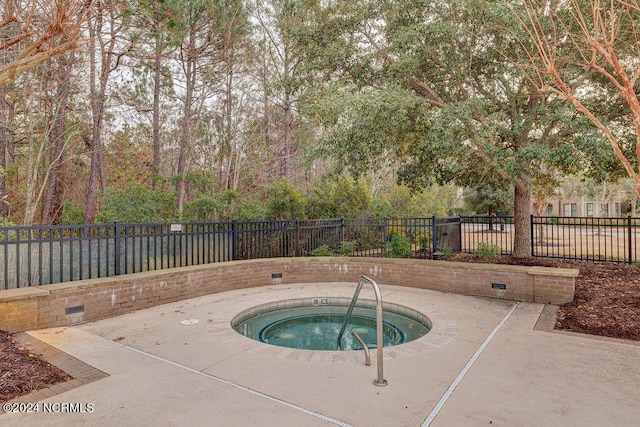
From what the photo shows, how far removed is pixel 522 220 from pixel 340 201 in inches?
203

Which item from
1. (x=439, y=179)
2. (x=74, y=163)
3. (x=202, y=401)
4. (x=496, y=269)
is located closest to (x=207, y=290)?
(x=202, y=401)

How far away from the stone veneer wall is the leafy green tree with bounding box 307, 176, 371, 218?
3638 mm

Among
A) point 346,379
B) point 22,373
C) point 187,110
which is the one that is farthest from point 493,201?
point 22,373

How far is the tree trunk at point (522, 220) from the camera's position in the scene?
30.6 ft

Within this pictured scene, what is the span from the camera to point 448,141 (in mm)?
7527

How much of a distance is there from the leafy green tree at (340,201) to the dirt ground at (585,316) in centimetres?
405

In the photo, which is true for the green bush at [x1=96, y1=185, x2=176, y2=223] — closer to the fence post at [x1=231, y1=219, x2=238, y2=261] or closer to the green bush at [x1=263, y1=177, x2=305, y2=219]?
the green bush at [x1=263, y1=177, x2=305, y2=219]

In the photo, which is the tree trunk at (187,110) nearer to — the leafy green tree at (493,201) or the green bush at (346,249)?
the green bush at (346,249)

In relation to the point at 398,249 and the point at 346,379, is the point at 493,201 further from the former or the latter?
the point at 346,379

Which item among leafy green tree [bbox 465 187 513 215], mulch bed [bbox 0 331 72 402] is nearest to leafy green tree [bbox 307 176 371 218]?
mulch bed [bbox 0 331 72 402]

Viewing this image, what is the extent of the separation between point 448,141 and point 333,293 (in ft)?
12.3

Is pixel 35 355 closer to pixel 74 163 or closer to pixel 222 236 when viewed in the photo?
pixel 222 236

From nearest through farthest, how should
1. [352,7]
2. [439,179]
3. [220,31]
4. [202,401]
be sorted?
[202,401]
[352,7]
[439,179]
[220,31]

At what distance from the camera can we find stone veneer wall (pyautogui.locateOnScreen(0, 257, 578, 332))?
5.00 m
